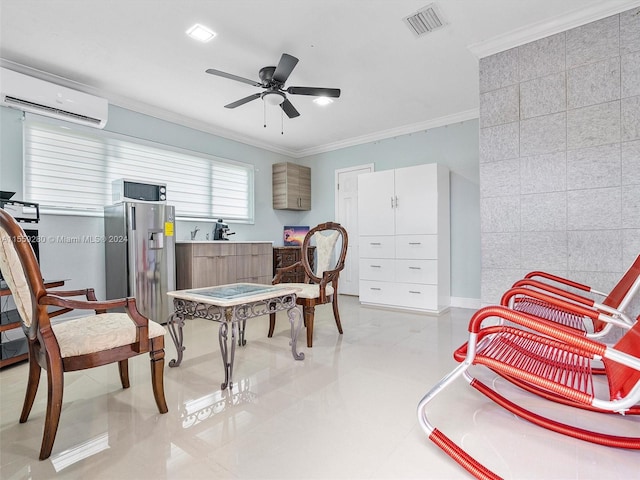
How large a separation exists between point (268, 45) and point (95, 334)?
2.62m

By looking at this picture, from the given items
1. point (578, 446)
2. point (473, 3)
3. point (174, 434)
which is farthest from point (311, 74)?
point (578, 446)

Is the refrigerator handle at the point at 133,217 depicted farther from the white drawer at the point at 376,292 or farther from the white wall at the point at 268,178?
the white drawer at the point at 376,292

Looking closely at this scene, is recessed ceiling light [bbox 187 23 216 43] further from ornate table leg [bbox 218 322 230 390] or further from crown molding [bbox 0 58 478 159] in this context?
ornate table leg [bbox 218 322 230 390]

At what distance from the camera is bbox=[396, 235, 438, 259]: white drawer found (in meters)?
4.37

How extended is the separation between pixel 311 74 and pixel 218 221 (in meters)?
Result: 2.56

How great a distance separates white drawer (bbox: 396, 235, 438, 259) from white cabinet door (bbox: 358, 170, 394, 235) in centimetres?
23

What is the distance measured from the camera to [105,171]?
3.97m

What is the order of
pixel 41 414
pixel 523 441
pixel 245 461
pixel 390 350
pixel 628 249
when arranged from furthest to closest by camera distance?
pixel 390 350, pixel 628 249, pixel 41 414, pixel 523 441, pixel 245 461

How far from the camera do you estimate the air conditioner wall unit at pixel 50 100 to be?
3.08 meters

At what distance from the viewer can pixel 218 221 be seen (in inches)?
198

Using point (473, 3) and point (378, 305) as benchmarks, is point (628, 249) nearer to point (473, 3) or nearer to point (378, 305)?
point (473, 3)

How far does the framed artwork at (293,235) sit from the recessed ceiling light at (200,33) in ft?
12.3

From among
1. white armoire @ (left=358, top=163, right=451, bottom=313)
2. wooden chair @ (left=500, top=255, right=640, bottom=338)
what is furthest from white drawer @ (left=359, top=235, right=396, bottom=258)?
wooden chair @ (left=500, top=255, right=640, bottom=338)

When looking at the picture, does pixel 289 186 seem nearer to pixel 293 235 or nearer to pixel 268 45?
pixel 293 235
